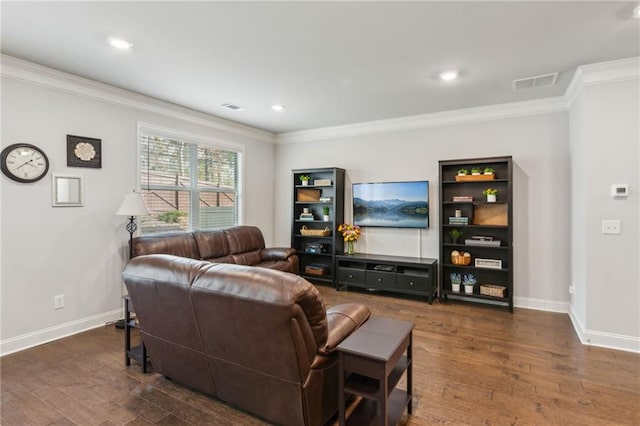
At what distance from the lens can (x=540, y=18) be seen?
7.83ft

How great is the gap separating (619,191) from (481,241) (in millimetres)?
1562

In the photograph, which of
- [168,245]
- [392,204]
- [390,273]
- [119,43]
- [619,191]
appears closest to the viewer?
[119,43]

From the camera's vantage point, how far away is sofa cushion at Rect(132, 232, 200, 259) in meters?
3.69

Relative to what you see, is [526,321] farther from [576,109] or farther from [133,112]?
[133,112]

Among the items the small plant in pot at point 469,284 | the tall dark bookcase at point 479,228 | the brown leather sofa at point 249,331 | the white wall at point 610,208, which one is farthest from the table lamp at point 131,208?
the white wall at point 610,208

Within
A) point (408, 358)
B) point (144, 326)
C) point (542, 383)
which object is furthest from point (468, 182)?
point (144, 326)

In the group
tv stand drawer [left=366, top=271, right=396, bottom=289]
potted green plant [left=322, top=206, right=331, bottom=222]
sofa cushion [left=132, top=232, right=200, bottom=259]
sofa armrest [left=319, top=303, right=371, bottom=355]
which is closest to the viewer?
sofa armrest [left=319, top=303, right=371, bottom=355]

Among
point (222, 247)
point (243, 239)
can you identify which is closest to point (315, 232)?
point (243, 239)

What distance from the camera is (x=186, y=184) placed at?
4785mm

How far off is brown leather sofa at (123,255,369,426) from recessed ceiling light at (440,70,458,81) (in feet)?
8.44

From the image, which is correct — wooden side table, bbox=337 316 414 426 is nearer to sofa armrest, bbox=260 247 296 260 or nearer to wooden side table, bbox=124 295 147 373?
wooden side table, bbox=124 295 147 373

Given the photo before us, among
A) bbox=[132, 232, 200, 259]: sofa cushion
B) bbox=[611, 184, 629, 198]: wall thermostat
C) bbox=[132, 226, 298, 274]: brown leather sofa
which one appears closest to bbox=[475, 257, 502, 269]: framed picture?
bbox=[611, 184, 629, 198]: wall thermostat

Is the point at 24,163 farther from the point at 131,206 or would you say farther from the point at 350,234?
the point at 350,234

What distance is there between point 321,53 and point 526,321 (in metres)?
A: 3.70
